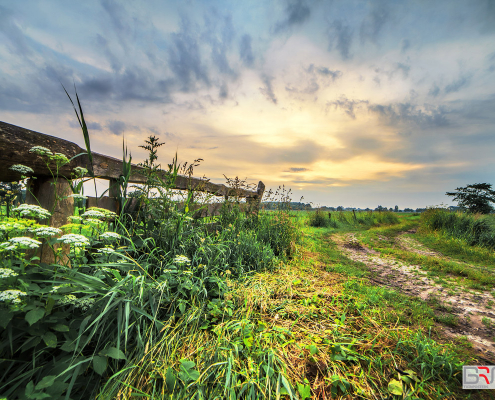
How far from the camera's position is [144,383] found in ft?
5.20

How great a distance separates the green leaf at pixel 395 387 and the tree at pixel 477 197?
29.5 metres

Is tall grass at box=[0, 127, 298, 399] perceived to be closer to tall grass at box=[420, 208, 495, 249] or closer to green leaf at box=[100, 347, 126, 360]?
green leaf at box=[100, 347, 126, 360]

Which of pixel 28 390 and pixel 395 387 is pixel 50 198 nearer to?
pixel 28 390

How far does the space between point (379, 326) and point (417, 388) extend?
0.74 metres

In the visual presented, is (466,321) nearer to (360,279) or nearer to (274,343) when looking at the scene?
(360,279)

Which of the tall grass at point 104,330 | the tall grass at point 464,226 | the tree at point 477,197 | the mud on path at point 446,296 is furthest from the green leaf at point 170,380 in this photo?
the tree at point 477,197

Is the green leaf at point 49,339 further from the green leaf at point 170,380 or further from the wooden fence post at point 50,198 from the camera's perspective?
the wooden fence post at point 50,198

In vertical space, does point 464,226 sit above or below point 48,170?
above

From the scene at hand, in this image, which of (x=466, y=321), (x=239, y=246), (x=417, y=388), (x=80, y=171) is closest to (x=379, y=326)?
(x=417, y=388)

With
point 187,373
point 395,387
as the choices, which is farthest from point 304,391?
point 187,373

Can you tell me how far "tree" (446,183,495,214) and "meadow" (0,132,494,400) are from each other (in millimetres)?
28865
